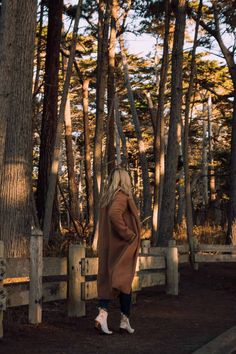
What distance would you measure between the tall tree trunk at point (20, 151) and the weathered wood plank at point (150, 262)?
6.50 ft

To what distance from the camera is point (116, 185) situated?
25.0ft

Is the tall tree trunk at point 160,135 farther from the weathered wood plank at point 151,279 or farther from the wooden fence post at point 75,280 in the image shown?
the wooden fence post at point 75,280

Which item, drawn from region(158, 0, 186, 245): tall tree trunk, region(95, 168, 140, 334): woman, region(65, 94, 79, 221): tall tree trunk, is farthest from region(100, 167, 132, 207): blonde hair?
region(65, 94, 79, 221): tall tree trunk

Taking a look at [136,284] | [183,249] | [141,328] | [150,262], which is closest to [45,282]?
[141,328]

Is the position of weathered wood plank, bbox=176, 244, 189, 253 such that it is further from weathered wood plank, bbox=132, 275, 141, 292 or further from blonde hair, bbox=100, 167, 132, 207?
blonde hair, bbox=100, 167, 132, 207

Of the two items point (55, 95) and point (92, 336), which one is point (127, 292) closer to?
point (92, 336)

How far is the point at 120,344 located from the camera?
704 cm

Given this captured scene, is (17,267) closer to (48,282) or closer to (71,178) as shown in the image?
(48,282)

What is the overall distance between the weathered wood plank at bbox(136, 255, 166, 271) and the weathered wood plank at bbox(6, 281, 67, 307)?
2321 millimetres

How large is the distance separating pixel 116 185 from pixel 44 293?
5.66 feet

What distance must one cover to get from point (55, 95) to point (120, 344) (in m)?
12.0

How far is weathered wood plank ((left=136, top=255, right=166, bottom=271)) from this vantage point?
11029 millimetres

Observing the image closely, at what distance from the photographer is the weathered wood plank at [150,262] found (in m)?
11.0

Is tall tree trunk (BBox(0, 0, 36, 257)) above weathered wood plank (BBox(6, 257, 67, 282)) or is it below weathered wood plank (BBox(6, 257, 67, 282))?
above
